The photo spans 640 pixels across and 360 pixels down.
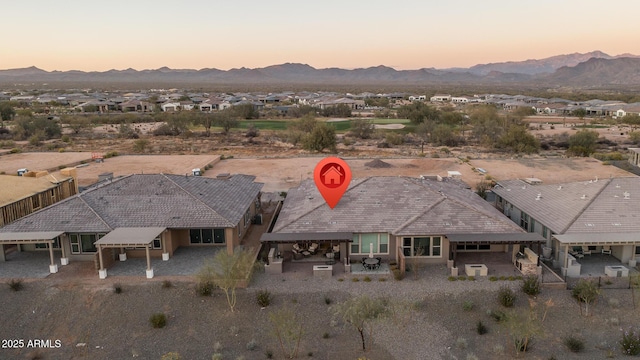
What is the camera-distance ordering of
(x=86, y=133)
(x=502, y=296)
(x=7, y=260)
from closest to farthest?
(x=502, y=296), (x=7, y=260), (x=86, y=133)

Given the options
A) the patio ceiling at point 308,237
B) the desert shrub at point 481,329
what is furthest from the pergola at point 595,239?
the patio ceiling at point 308,237

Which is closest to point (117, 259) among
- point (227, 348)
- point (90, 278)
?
point (90, 278)

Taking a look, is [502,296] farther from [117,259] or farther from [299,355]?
[117,259]

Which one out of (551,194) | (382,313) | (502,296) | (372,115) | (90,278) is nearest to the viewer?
(382,313)

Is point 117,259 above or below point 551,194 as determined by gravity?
below

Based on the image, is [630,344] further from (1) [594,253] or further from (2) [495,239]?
(1) [594,253]

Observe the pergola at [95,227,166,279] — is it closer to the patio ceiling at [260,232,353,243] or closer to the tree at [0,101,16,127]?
the patio ceiling at [260,232,353,243]

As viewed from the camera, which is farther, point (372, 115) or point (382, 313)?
point (372, 115)
